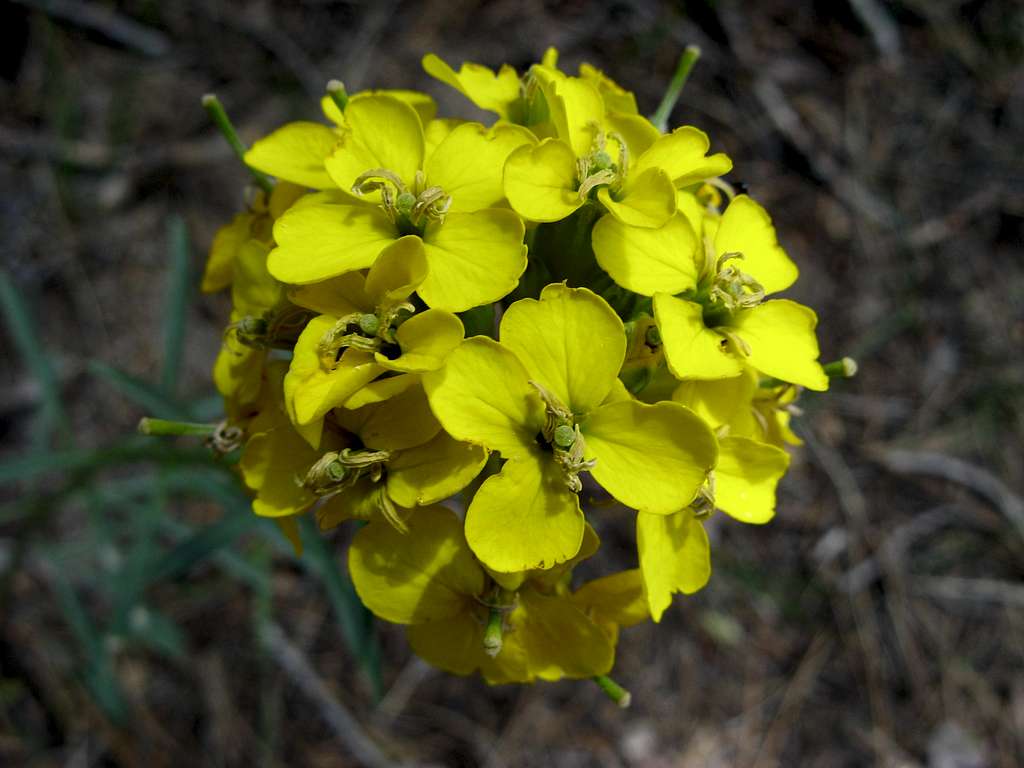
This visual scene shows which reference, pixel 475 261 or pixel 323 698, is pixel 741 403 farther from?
pixel 323 698

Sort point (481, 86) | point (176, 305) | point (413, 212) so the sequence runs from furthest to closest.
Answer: point (176, 305)
point (481, 86)
point (413, 212)

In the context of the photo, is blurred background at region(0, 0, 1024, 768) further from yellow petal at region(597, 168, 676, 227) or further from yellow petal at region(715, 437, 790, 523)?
yellow petal at region(597, 168, 676, 227)

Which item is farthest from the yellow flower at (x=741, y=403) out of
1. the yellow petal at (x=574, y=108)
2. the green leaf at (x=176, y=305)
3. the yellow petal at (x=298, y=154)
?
the green leaf at (x=176, y=305)

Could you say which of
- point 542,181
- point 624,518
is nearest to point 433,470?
point 542,181

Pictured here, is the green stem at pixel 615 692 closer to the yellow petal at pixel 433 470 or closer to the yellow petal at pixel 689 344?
the yellow petal at pixel 433 470

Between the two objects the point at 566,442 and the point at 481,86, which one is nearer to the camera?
the point at 566,442

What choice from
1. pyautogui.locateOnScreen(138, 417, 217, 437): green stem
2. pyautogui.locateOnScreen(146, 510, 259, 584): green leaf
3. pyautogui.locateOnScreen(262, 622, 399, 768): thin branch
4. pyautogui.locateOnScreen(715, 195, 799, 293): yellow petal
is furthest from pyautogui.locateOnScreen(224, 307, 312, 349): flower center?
pyautogui.locateOnScreen(262, 622, 399, 768): thin branch

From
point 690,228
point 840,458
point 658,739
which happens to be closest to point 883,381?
point 840,458
